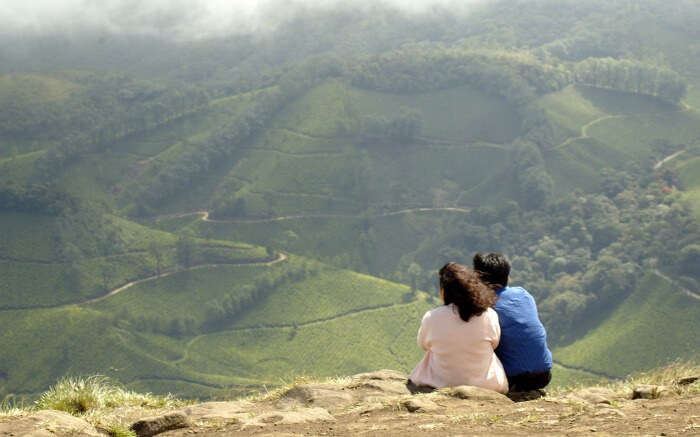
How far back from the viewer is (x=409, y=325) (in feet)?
284

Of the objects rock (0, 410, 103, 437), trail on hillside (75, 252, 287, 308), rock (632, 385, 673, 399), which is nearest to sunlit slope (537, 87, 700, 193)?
trail on hillside (75, 252, 287, 308)

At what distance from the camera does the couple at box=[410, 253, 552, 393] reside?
958 cm

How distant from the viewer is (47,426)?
8.21m

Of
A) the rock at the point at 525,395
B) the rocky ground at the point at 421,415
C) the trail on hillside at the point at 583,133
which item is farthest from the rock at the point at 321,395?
the trail on hillside at the point at 583,133

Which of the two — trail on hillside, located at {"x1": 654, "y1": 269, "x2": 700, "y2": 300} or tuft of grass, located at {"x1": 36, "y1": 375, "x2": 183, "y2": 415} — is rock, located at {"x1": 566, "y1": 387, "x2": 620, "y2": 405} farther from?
trail on hillside, located at {"x1": 654, "y1": 269, "x2": 700, "y2": 300}

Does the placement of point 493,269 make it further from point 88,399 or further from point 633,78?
point 633,78

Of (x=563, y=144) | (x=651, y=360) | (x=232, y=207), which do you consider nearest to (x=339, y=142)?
(x=232, y=207)

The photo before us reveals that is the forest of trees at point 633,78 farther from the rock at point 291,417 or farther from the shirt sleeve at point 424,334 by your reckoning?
the rock at point 291,417

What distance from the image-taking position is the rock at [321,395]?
10086 mm

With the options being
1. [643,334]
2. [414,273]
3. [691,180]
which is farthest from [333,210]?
[643,334]

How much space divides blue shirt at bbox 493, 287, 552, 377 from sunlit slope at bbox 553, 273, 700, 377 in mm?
61346

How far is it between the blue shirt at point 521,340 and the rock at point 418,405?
1.60 m

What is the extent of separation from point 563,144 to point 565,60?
172 ft

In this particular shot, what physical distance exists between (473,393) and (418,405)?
0.84m
